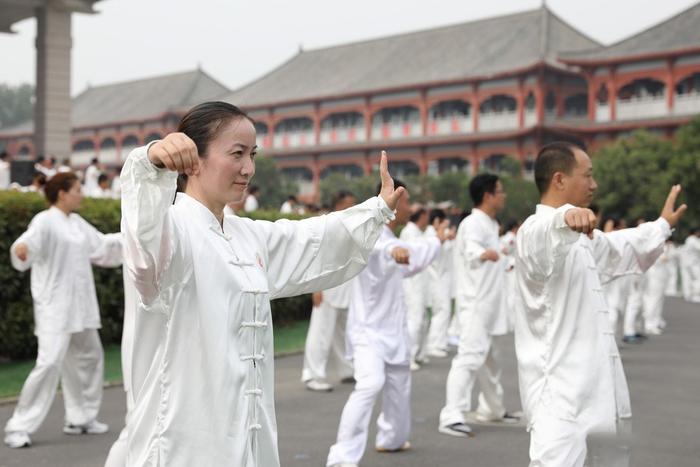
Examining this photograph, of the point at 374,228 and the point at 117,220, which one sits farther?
the point at 117,220

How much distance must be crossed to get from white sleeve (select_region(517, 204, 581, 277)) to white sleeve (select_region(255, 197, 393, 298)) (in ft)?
3.02

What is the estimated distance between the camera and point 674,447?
6695 mm

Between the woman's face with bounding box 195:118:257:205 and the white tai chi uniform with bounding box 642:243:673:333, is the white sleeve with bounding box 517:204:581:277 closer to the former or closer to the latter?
the woman's face with bounding box 195:118:257:205

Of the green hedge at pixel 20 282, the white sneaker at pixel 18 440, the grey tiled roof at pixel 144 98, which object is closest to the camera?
the white sneaker at pixel 18 440

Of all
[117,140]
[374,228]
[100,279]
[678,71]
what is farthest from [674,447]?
[117,140]

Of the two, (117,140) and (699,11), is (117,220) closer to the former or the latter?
(699,11)

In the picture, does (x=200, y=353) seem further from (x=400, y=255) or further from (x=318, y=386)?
(x=318, y=386)

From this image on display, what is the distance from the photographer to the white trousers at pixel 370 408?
581cm

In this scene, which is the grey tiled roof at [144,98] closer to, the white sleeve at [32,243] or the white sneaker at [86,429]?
the white sleeve at [32,243]

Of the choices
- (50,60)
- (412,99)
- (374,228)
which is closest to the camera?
(374,228)

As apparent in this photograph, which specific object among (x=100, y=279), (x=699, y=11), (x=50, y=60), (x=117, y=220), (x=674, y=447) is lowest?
(x=674, y=447)

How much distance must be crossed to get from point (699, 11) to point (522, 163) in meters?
10.1

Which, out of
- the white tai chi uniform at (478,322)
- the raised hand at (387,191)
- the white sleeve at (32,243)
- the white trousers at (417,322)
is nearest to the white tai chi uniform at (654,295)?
the white trousers at (417,322)

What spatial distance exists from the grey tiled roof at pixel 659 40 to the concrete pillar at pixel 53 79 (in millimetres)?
23204
